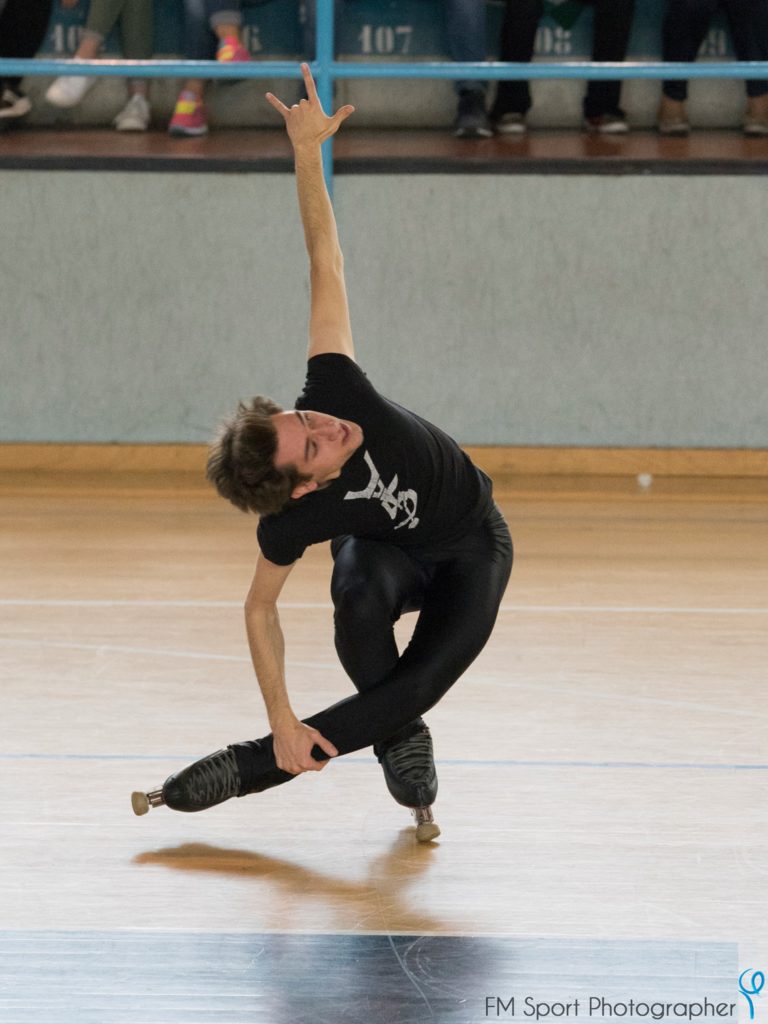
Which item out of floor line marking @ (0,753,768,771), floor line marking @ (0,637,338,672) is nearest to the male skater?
floor line marking @ (0,753,768,771)

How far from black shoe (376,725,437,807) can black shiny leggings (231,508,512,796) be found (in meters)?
0.03

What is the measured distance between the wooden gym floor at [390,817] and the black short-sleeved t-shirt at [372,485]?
0.44m

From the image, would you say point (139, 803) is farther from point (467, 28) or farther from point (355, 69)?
point (467, 28)

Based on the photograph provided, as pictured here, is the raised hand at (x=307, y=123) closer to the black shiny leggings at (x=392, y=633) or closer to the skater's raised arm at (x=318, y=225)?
the skater's raised arm at (x=318, y=225)

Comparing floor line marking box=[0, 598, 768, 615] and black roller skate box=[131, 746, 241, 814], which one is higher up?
black roller skate box=[131, 746, 241, 814]

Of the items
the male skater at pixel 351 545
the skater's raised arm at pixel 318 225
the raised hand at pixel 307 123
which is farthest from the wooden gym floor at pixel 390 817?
the raised hand at pixel 307 123

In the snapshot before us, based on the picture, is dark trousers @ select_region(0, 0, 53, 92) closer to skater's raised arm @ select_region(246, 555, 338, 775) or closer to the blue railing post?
the blue railing post

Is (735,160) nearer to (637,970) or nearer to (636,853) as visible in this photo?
(636,853)

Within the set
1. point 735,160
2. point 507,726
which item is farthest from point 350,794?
point 735,160

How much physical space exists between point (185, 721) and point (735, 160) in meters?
2.48

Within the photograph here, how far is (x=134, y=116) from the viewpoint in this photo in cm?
470

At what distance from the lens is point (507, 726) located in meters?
2.65

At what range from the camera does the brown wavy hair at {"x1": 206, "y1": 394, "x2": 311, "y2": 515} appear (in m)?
2.00

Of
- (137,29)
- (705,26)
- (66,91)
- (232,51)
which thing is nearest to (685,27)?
(705,26)
